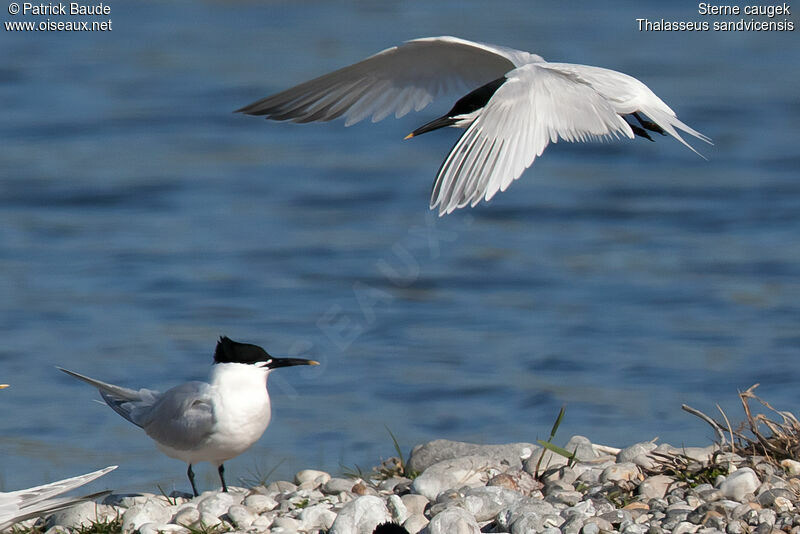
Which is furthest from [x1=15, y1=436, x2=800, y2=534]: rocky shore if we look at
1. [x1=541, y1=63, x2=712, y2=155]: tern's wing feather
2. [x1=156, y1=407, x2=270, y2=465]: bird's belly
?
[x1=541, y1=63, x2=712, y2=155]: tern's wing feather

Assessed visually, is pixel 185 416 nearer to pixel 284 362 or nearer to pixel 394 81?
pixel 284 362

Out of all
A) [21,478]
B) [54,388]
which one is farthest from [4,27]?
[21,478]

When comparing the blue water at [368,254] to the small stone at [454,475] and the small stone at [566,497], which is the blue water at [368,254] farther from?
the small stone at [566,497]

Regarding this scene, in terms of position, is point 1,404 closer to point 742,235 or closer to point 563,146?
point 742,235

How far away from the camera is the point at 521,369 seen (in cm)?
770

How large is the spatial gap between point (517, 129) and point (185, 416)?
5.29ft

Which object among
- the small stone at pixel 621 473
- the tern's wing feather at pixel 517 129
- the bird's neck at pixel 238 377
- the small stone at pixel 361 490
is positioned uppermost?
the tern's wing feather at pixel 517 129

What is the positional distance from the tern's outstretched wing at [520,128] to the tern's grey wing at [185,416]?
1179 millimetres

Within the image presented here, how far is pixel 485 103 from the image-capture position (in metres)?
5.57

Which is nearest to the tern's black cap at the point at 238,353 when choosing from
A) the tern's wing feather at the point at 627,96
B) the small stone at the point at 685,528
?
the tern's wing feather at the point at 627,96

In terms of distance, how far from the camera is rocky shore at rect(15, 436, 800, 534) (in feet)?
14.5

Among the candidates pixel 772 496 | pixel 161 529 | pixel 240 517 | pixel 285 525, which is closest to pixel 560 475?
pixel 772 496

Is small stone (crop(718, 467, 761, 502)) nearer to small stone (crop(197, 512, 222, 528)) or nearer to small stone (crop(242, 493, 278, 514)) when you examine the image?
small stone (crop(242, 493, 278, 514))

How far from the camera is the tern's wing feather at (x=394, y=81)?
5.91 metres
